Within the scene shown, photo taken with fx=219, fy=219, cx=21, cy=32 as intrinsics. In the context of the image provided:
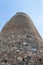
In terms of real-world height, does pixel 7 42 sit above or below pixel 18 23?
below

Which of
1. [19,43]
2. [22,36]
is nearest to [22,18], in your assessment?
[22,36]

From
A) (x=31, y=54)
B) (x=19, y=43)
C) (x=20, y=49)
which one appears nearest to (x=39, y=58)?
(x=31, y=54)

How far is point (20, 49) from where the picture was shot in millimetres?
8984

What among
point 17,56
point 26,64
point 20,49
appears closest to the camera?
point 26,64

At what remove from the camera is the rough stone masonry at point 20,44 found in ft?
26.5

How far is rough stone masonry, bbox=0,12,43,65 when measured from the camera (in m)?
8.09

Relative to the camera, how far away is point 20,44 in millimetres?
9547

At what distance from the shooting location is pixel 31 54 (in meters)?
8.47

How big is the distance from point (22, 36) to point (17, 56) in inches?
91.9

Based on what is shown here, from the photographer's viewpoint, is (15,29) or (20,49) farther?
(15,29)

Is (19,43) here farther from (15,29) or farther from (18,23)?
(18,23)

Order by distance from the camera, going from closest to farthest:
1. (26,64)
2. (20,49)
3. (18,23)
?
(26,64), (20,49), (18,23)

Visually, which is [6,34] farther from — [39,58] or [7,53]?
[39,58]

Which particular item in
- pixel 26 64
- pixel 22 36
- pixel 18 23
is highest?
pixel 18 23
